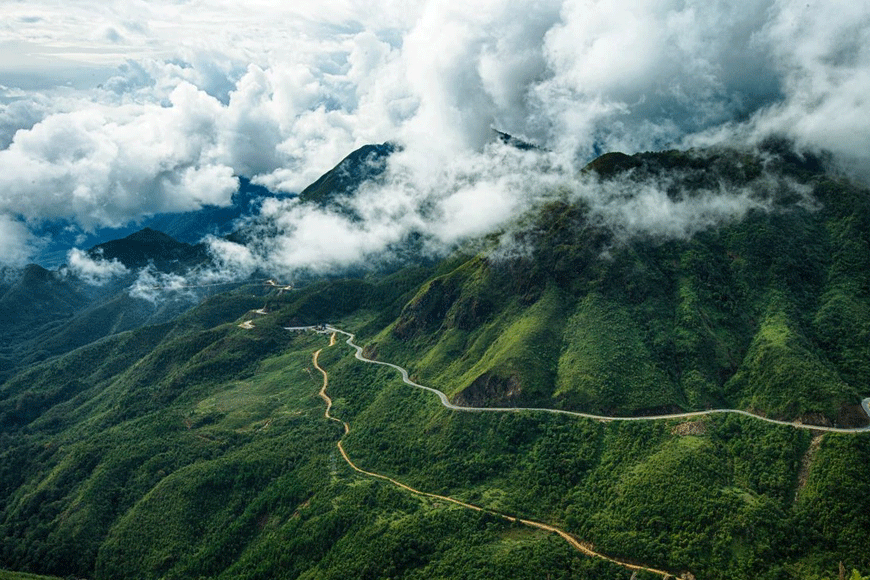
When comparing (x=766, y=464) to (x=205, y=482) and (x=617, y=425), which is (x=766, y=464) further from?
(x=205, y=482)

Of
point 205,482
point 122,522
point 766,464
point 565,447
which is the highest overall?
point 766,464

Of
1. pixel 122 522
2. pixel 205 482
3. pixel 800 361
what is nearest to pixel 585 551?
pixel 800 361

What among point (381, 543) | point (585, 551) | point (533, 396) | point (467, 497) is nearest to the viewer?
point (585, 551)

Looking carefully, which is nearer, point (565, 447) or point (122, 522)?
point (565, 447)

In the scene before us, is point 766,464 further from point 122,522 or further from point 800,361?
point 122,522

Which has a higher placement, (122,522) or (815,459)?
(815,459)

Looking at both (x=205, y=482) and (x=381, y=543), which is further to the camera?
(x=205, y=482)

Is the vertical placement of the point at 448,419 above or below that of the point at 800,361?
below

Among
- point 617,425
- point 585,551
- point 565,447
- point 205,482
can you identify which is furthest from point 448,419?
point 205,482

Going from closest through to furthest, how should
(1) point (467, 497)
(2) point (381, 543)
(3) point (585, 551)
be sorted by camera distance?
(3) point (585, 551) < (2) point (381, 543) < (1) point (467, 497)
